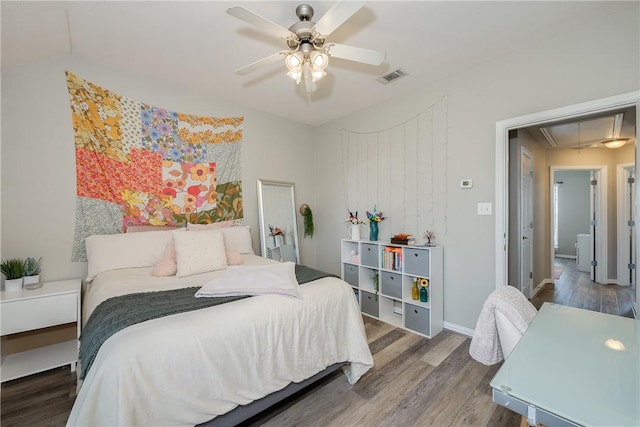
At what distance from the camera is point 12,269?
208 centimetres

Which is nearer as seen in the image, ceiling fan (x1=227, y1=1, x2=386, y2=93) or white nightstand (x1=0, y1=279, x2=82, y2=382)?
ceiling fan (x1=227, y1=1, x2=386, y2=93)

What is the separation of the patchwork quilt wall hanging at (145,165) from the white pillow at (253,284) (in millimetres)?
1549

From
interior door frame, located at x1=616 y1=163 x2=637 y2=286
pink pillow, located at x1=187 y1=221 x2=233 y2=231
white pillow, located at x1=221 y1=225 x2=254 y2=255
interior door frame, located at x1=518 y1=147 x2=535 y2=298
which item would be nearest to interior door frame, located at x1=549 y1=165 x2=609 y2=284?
interior door frame, located at x1=616 y1=163 x2=637 y2=286

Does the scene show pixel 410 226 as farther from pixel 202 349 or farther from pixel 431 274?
pixel 202 349

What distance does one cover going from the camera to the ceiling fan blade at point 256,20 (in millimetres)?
1425

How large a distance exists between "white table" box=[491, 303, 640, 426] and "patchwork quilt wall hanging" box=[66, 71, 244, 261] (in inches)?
121

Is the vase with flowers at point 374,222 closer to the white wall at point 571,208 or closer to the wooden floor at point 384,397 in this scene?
the wooden floor at point 384,397

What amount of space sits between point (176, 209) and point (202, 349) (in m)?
2.09

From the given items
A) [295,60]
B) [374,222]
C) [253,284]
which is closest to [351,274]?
[374,222]

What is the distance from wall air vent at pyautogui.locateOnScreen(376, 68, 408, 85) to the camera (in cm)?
273

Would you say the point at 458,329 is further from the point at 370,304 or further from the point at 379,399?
the point at 379,399

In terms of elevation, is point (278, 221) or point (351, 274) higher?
point (278, 221)

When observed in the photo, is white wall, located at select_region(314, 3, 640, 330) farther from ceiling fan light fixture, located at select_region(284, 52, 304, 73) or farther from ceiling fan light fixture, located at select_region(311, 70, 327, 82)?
ceiling fan light fixture, located at select_region(284, 52, 304, 73)

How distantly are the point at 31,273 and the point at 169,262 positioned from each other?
102 cm
